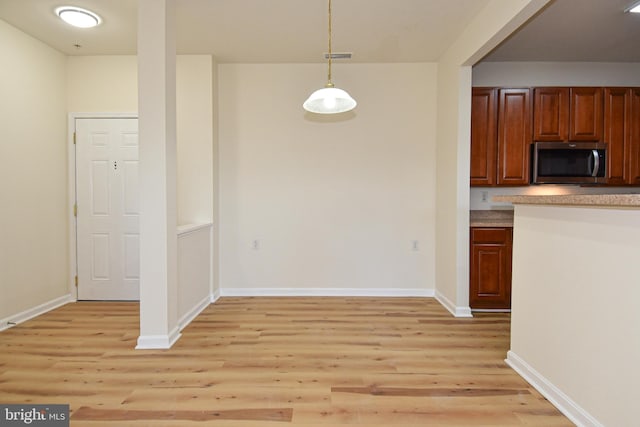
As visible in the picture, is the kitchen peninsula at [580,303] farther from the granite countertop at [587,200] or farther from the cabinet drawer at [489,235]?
the cabinet drawer at [489,235]

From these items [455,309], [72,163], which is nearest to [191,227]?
[72,163]

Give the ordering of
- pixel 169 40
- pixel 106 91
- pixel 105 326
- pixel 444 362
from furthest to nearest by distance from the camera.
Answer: pixel 106 91 → pixel 105 326 → pixel 169 40 → pixel 444 362

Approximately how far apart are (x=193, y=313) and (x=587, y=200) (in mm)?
3344

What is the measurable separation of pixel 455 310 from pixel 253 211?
2547mm

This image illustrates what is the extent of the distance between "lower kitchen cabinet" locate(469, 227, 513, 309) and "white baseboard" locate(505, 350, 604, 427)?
1168mm

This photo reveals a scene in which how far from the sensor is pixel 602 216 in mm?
1750

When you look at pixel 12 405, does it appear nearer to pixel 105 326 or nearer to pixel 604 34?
pixel 105 326

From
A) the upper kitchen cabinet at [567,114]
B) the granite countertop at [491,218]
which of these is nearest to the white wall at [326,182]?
the granite countertop at [491,218]

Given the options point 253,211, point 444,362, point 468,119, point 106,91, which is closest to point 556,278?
point 444,362

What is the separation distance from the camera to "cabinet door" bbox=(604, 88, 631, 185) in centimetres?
385

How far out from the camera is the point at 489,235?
3.67m

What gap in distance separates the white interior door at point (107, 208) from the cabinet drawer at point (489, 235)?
12.5ft

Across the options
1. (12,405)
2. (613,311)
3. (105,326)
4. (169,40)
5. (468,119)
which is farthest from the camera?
(468,119)

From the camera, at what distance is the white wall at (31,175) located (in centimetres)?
327
